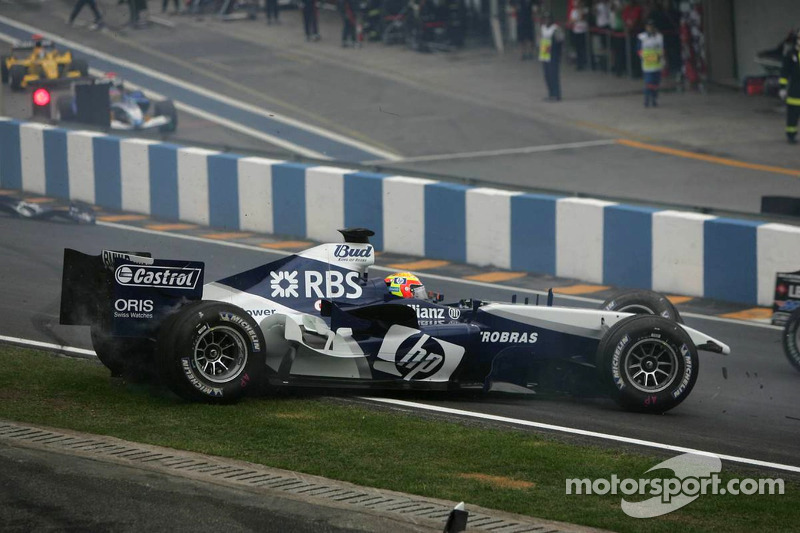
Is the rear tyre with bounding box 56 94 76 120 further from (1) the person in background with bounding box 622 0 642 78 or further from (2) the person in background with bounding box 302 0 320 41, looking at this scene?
(1) the person in background with bounding box 622 0 642 78

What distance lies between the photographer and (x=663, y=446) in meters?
8.80

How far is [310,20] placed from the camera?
34.6 meters

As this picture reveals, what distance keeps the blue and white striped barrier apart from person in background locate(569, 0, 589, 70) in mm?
14968

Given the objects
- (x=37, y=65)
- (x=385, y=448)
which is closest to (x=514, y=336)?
(x=385, y=448)

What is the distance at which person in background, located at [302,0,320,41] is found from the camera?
33.8 metres

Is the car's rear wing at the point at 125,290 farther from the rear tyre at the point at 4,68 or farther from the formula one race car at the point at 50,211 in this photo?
the rear tyre at the point at 4,68

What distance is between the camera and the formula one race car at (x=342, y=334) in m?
9.21

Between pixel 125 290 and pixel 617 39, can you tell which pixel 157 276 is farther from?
pixel 617 39

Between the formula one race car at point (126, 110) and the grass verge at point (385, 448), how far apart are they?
13345mm

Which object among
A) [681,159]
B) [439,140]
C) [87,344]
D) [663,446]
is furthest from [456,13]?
[663,446]

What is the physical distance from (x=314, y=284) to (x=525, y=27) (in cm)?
2282

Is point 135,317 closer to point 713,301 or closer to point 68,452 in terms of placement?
point 68,452

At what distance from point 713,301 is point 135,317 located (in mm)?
6843

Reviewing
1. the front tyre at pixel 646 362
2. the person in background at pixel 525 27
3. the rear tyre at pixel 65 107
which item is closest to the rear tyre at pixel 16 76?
the rear tyre at pixel 65 107
